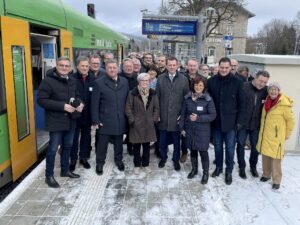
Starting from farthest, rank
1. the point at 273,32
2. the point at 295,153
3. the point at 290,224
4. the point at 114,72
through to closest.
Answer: the point at 273,32
the point at 295,153
the point at 114,72
the point at 290,224

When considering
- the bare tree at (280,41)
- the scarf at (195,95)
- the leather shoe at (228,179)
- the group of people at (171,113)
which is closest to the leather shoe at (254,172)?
the group of people at (171,113)

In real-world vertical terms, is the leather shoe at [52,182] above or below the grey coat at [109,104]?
below

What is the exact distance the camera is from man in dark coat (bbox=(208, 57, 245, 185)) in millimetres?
4309

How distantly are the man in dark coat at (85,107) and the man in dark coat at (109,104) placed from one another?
8.7 inches

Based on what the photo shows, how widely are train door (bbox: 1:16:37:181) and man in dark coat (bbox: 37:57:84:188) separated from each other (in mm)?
453

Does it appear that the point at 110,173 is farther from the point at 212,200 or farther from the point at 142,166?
the point at 212,200

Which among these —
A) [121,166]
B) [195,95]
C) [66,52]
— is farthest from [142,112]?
[66,52]

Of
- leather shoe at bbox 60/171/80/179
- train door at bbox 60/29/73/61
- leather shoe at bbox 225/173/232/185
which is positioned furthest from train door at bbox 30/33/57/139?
leather shoe at bbox 225/173/232/185

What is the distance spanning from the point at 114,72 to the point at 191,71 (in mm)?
1379

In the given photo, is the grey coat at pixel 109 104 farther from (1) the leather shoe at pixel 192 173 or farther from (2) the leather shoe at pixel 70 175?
(1) the leather shoe at pixel 192 173

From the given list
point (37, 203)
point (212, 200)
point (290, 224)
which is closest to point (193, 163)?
point (212, 200)

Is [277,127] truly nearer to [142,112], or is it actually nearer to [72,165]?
[142,112]

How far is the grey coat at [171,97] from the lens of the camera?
473 cm

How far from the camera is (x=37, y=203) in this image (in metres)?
3.93
